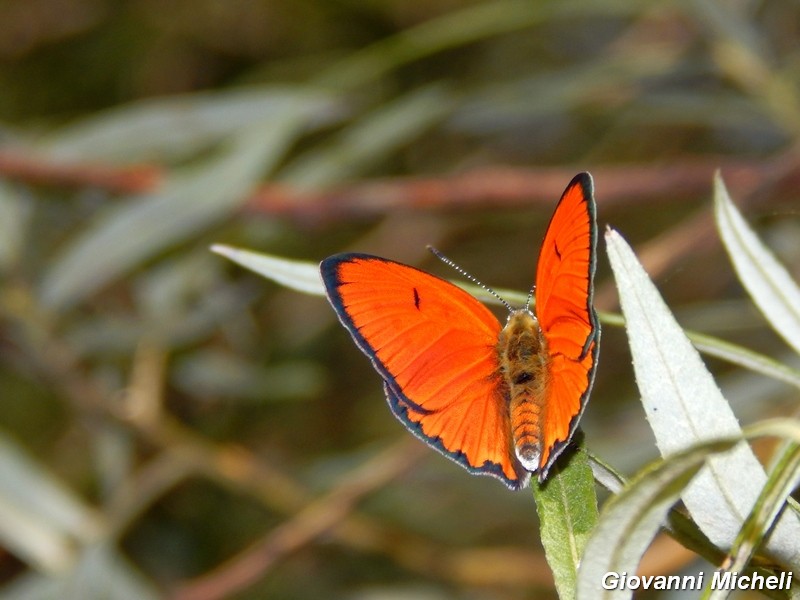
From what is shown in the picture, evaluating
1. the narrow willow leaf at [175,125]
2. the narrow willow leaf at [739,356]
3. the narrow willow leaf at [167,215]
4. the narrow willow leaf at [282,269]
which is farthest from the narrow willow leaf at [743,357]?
the narrow willow leaf at [175,125]

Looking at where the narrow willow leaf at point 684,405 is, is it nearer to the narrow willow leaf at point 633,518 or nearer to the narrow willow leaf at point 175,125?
the narrow willow leaf at point 633,518

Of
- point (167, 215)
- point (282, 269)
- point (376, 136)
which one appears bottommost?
point (282, 269)

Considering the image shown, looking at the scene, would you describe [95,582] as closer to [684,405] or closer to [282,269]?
[282,269]

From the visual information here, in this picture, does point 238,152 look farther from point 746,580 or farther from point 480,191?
point 746,580

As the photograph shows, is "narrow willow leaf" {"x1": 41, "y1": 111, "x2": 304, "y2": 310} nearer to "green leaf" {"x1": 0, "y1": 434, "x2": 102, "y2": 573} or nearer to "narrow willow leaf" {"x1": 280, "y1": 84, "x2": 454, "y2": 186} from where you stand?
"narrow willow leaf" {"x1": 280, "y1": 84, "x2": 454, "y2": 186}

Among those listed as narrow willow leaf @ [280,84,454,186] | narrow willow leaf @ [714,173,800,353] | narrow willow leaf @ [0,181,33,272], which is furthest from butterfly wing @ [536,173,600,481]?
narrow willow leaf @ [0,181,33,272]

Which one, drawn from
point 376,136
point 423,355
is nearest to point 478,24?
point 376,136

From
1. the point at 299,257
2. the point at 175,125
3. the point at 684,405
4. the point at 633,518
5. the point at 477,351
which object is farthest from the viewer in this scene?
the point at 299,257
